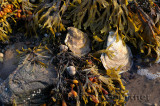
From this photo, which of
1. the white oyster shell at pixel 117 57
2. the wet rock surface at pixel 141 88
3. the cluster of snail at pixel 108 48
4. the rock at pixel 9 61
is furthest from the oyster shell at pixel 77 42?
the rock at pixel 9 61

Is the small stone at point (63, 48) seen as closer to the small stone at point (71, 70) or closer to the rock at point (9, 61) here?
the small stone at point (71, 70)

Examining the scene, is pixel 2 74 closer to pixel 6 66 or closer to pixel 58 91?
pixel 6 66

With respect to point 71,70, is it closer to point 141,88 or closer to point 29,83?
point 29,83

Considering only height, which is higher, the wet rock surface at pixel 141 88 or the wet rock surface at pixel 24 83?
the wet rock surface at pixel 24 83

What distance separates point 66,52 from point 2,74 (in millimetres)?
1041

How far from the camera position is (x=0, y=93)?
2.37 meters

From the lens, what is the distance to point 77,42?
2.81 m

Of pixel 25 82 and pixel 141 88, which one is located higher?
pixel 25 82

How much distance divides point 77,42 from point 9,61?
1121 millimetres

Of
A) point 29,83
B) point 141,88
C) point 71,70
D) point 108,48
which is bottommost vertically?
point 141,88

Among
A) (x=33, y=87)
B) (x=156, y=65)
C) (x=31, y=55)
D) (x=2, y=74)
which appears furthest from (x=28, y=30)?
(x=156, y=65)

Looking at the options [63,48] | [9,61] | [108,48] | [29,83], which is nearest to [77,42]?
[63,48]

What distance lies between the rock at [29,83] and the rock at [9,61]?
10.0 inches

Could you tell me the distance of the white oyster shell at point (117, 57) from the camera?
275 cm
